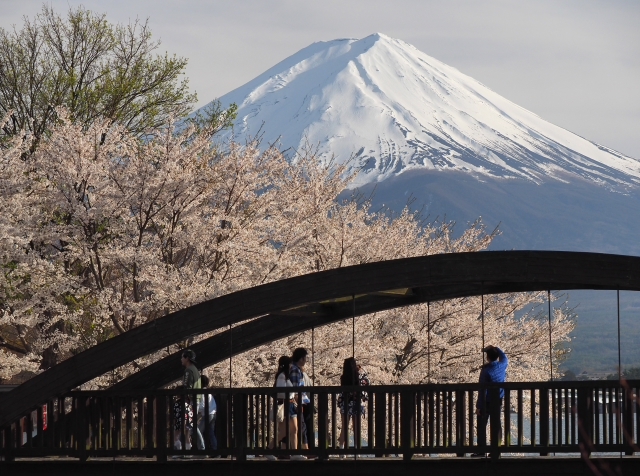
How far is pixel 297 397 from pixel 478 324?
13.9 meters

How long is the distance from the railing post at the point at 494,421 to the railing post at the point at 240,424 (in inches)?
124

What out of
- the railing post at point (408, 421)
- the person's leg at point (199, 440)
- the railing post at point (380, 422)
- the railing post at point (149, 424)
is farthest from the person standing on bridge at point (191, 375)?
the railing post at point (408, 421)

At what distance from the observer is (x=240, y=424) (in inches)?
531

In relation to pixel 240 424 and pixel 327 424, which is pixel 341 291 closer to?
pixel 327 424

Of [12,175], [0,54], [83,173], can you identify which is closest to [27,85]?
[0,54]

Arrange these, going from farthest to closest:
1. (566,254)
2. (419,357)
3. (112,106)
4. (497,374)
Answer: (112,106)
(419,357)
(497,374)
(566,254)

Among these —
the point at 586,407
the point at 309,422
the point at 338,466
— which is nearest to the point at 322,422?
the point at 309,422

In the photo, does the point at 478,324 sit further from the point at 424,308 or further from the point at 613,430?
the point at 613,430

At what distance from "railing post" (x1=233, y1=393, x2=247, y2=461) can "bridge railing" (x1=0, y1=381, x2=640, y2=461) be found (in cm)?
1

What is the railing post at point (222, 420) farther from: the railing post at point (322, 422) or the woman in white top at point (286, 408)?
the railing post at point (322, 422)

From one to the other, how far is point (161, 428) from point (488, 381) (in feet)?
14.4

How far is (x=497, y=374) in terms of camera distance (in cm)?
1366

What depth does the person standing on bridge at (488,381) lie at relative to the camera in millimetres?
13242

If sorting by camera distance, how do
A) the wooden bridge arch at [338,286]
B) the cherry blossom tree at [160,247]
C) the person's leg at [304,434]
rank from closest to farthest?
the wooden bridge arch at [338,286]
the person's leg at [304,434]
the cherry blossom tree at [160,247]
